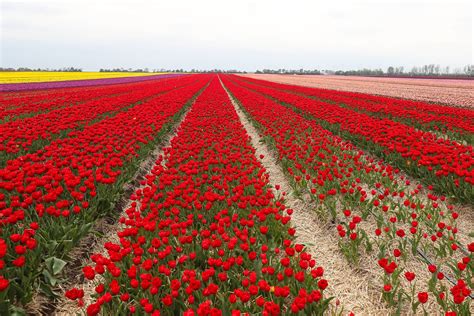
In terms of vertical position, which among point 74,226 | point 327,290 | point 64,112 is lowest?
point 327,290

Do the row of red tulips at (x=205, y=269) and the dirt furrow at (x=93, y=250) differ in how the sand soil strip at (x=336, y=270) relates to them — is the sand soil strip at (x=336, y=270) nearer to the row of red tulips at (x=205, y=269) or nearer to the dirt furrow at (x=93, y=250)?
the row of red tulips at (x=205, y=269)

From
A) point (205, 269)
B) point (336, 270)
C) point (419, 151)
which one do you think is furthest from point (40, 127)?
point (419, 151)

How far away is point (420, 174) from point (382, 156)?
1663mm

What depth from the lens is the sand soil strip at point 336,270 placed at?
134 inches

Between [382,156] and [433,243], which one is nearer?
[433,243]

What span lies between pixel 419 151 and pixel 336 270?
4.85 meters

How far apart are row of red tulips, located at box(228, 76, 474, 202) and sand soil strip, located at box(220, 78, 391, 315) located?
2.82 metres

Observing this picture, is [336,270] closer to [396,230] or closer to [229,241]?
[396,230]

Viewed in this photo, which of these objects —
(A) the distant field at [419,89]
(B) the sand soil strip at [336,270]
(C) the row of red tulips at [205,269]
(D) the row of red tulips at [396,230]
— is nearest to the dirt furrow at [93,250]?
(C) the row of red tulips at [205,269]

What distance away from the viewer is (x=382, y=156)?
8.51 meters

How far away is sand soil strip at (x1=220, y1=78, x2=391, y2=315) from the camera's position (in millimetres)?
3406

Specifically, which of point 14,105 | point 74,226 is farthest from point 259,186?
point 14,105

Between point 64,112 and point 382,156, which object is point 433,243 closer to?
point 382,156

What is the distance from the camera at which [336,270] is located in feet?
13.3
